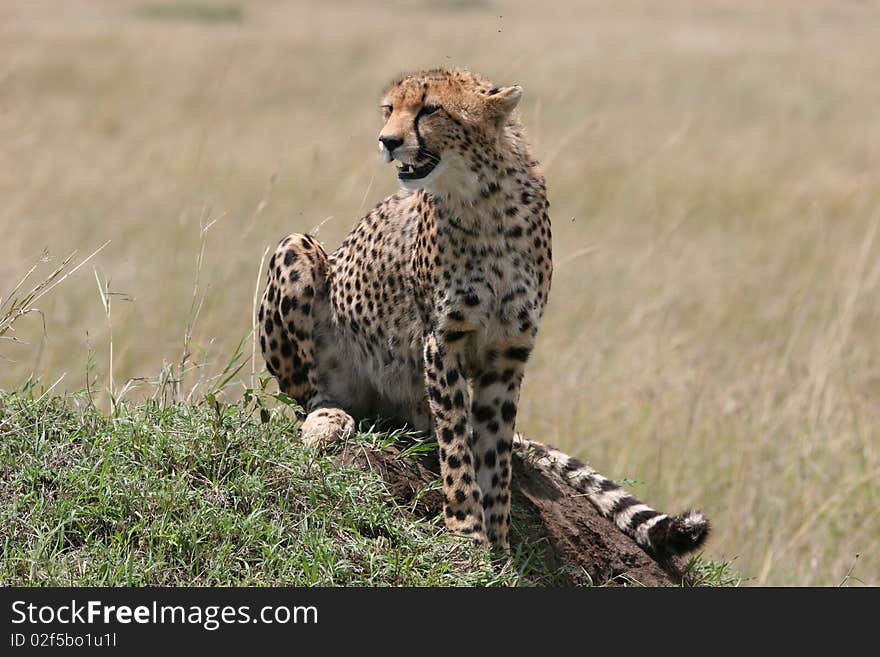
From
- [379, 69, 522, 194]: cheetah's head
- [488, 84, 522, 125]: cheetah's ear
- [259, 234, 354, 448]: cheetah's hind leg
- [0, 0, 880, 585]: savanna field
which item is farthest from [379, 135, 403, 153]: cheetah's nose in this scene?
[259, 234, 354, 448]: cheetah's hind leg

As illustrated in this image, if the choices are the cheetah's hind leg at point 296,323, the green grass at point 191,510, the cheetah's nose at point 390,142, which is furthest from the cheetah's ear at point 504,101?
the green grass at point 191,510

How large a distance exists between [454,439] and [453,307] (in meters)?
0.38

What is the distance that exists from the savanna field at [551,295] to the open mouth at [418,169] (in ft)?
2.64

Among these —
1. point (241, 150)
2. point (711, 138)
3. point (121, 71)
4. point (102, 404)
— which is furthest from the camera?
point (121, 71)

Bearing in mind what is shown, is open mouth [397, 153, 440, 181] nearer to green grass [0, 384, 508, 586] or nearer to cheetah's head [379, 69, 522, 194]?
cheetah's head [379, 69, 522, 194]

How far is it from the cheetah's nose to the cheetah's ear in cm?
36

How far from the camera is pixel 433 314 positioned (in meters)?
3.82

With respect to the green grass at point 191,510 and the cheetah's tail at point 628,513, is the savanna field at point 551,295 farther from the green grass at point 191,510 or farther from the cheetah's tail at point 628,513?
the cheetah's tail at point 628,513

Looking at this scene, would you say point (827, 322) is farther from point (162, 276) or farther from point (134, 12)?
point (134, 12)

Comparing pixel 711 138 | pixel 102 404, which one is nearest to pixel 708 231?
pixel 711 138

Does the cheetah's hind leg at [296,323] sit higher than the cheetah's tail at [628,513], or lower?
higher

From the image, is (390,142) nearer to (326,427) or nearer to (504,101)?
(504,101)

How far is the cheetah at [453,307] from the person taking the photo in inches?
145

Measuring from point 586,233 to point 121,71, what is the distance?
8106mm
